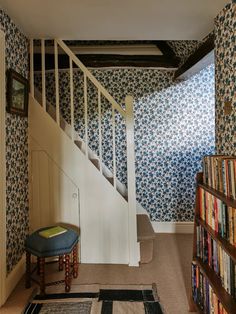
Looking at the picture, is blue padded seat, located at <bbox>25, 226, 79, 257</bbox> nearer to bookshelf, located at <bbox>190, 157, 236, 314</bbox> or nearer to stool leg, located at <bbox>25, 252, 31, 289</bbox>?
stool leg, located at <bbox>25, 252, 31, 289</bbox>

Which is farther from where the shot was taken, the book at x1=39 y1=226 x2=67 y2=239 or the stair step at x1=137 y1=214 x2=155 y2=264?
the stair step at x1=137 y1=214 x2=155 y2=264

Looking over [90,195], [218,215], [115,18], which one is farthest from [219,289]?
[115,18]

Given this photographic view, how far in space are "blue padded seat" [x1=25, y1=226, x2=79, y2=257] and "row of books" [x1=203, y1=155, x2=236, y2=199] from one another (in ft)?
4.28

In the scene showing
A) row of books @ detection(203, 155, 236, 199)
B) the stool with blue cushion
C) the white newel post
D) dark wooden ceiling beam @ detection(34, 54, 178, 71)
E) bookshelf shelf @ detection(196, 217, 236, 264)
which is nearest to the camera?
bookshelf shelf @ detection(196, 217, 236, 264)

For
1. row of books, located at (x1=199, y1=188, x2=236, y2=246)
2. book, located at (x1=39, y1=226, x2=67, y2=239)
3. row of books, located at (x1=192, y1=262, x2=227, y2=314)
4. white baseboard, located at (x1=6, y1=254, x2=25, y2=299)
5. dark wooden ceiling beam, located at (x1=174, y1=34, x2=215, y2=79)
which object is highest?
dark wooden ceiling beam, located at (x1=174, y1=34, x2=215, y2=79)

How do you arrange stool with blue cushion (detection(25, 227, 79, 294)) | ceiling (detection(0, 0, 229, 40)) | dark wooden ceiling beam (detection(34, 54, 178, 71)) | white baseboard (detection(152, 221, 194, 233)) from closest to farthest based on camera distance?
ceiling (detection(0, 0, 229, 40))
stool with blue cushion (detection(25, 227, 79, 294))
dark wooden ceiling beam (detection(34, 54, 178, 71))
white baseboard (detection(152, 221, 194, 233))

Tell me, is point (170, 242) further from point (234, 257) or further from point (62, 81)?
point (62, 81)

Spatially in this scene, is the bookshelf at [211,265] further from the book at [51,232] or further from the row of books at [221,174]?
the book at [51,232]

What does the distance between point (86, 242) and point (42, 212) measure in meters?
0.59

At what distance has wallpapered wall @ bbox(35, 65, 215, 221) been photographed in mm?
3734

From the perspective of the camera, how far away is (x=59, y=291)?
2293 mm

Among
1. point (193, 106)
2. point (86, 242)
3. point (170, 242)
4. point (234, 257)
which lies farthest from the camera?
point (193, 106)

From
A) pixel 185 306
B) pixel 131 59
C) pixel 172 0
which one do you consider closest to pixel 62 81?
pixel 131 59

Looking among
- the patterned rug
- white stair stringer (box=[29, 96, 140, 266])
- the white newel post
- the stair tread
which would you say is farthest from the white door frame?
the stair tread
